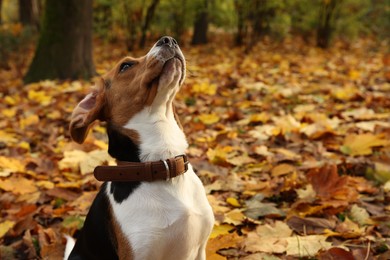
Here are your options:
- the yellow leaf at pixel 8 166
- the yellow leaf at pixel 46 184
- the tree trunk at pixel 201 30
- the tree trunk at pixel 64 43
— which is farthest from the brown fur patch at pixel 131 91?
the tree trunk at pixel 201 30

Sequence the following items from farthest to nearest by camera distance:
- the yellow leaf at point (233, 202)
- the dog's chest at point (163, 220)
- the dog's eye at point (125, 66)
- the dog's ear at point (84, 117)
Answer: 1. the yellow leaf at point (233, 202)
2. the dog's eye at point (125, 66)
3. the dog's ear at point (84, 117)
4. the dog's chest at point (163, 220)

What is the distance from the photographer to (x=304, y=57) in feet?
40.2

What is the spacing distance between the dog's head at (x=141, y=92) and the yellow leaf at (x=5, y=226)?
1.28 m

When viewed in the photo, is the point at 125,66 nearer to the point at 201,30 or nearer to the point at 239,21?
the point at 239,21

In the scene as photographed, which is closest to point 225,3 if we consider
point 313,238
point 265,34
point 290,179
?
point 265,34

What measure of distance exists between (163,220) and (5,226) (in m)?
1.83

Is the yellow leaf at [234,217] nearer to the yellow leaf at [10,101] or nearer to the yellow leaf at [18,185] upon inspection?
the yellow leaf at [18,185]

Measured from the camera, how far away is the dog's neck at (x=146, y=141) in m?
2.75

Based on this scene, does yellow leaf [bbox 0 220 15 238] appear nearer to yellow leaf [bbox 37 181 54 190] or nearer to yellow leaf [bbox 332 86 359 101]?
yellow leaf [bbox 37 181 54 190]

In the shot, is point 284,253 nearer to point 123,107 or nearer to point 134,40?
point 123,107

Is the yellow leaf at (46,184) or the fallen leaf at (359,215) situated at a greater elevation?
the fallen leaf at (359,215)

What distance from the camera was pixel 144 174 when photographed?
102 inches

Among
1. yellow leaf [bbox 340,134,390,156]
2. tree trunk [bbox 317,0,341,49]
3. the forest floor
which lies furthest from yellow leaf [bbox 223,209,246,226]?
tree trunk [bbox 317,0,341,49]

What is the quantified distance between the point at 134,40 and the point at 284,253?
11.2 meters
